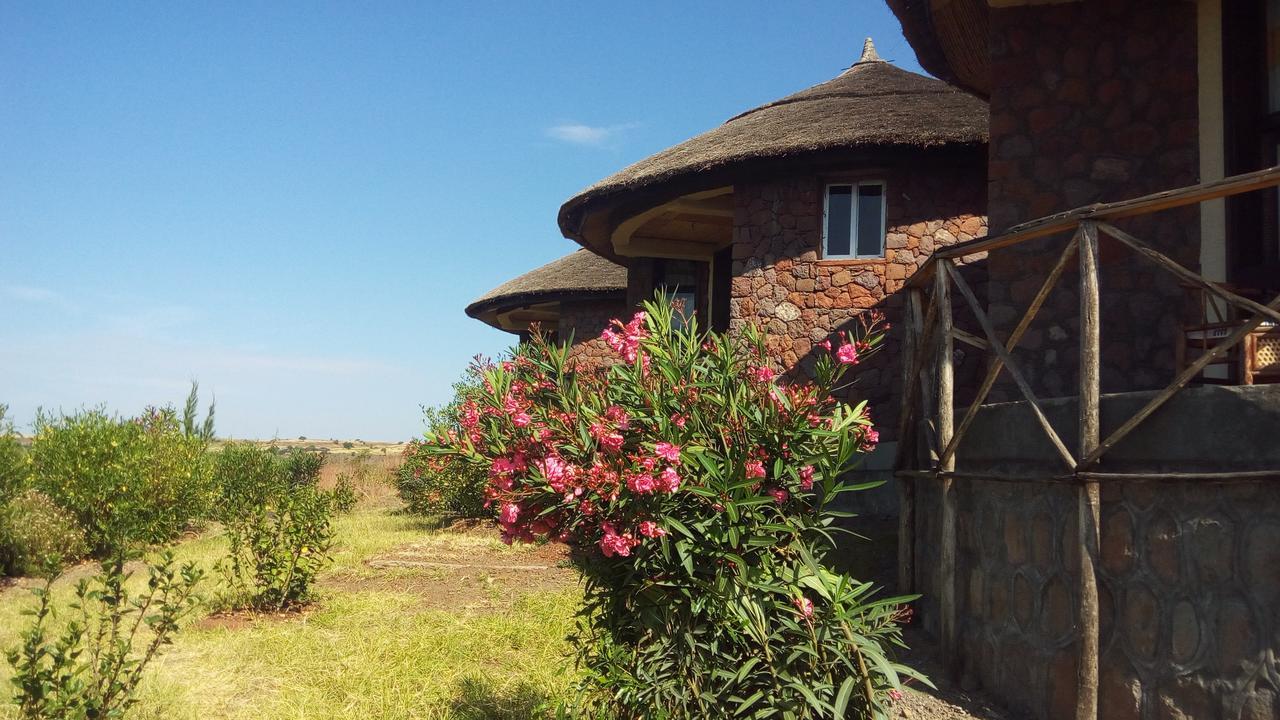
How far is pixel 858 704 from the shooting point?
4066 millimetres

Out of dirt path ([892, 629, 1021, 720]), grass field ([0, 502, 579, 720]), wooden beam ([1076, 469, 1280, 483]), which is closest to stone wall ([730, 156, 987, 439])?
grass field ([0, 502, 579, 720])

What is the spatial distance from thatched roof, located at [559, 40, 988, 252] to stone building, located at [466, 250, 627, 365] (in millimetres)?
3729

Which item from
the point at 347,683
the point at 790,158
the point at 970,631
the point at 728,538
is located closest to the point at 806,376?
the point at 790,158

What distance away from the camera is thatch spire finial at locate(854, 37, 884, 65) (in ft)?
44.5

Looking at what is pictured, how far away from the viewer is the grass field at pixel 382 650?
5680 mm

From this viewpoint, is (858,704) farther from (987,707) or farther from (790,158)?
(790,158)

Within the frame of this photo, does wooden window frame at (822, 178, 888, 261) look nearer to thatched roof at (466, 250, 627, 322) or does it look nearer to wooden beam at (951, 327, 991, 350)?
wooden beam at (951, 327, 991, 350)

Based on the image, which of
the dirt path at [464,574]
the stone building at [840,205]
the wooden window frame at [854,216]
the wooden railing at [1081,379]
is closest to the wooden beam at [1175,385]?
the wooden railing at [1081,379]

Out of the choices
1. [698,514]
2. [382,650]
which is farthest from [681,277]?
[698,514]

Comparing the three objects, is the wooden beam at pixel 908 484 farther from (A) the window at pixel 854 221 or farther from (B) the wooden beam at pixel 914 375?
(A) the window at pixel 854 221

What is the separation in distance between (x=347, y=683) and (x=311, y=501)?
3188mm

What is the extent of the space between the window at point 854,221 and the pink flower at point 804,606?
7.00 m

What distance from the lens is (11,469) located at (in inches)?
448

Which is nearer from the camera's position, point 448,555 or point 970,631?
point 970,631
